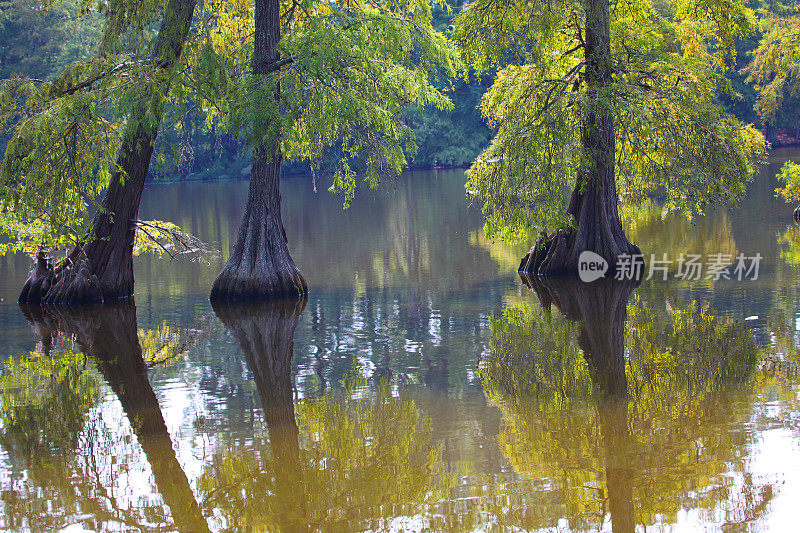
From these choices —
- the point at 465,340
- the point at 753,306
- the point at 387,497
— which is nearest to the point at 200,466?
the point at 387,497

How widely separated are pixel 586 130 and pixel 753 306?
14.2 ft

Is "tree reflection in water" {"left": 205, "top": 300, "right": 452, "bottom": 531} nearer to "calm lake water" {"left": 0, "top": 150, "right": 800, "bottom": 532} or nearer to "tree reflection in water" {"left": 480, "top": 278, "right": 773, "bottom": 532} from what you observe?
"calm lake water" {"left": 0, "top": 150, "right": 800, "bottom": 532}

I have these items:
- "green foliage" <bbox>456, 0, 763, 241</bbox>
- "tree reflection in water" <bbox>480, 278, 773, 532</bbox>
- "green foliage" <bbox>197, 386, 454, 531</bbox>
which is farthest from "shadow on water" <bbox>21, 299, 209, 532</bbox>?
"green foliage" <bbox>456, 0, 763, 241</bbox>

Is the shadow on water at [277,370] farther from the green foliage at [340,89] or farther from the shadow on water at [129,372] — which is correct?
the green foliage at [340,89]

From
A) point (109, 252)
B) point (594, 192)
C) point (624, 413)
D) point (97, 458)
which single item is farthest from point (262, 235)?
point (624, 413)

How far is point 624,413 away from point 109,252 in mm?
10378

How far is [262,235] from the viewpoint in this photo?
14852 mm

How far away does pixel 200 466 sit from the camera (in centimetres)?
699

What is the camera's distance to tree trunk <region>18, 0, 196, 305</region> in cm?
1503

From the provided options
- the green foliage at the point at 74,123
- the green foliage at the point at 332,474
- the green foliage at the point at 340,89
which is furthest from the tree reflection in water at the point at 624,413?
the green foliage at the point at 74,123

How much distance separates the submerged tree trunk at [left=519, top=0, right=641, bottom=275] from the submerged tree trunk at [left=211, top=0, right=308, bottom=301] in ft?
15.2

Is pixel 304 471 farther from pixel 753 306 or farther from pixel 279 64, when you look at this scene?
pixel 279 64

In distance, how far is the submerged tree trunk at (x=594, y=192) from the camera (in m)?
15.0

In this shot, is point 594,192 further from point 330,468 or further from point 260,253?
point 330,468
